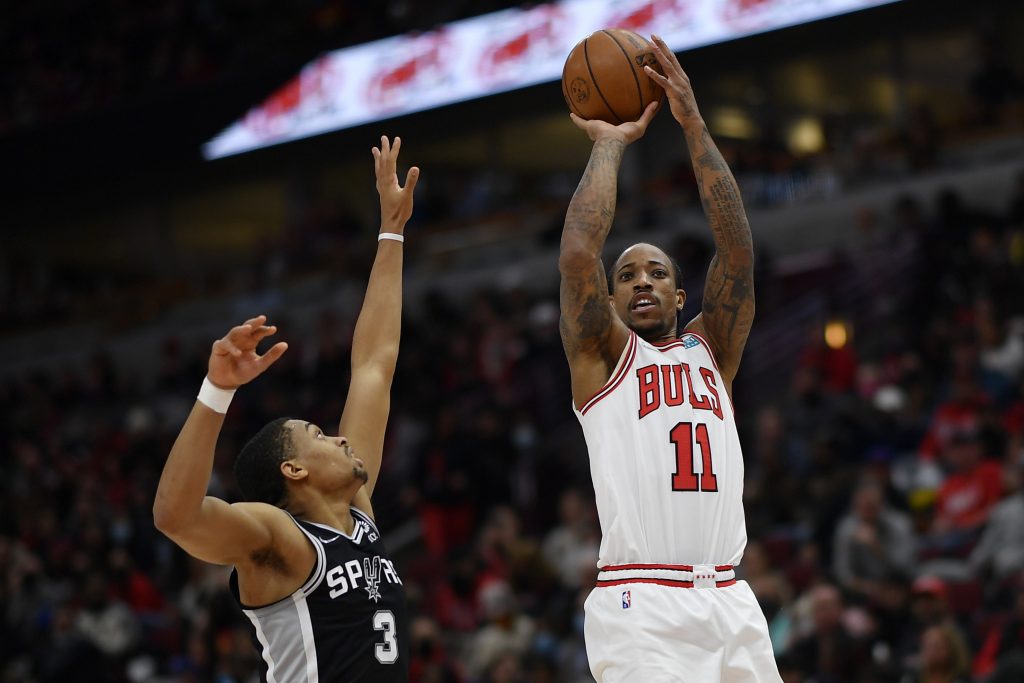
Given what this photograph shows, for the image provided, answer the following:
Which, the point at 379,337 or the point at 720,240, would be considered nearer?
the point at 720,240

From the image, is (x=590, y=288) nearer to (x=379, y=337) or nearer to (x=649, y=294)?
(x=649, y=294)

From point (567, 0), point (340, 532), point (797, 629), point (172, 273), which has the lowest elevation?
point (797, 629)

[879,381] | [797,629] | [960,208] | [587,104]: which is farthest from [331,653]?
[960,208]

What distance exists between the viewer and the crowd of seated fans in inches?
384

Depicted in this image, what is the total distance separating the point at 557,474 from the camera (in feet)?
45.7

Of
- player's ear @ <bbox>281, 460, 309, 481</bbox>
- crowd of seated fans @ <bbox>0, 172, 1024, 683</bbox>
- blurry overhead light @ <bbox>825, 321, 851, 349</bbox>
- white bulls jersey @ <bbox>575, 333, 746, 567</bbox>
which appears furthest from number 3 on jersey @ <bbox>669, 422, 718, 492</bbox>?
blurry overhead light @ <bbox>825, 321, 851, 349</bbox>

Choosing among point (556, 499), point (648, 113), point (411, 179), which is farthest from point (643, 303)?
point (556, 499)

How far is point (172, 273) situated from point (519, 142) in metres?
7.48

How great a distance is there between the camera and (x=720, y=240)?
535 cm

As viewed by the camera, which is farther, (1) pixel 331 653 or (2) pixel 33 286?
(2) pixel 33 286

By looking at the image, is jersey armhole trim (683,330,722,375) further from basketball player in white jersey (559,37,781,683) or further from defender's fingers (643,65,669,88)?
defender's fingers (643,65,669,88)

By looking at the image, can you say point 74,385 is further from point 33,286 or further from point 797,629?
point 797,629

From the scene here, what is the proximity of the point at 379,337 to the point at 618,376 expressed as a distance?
42.8 inches

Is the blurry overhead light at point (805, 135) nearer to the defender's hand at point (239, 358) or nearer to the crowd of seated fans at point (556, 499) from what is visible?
the crowd of seated fans at point (556, 499)
